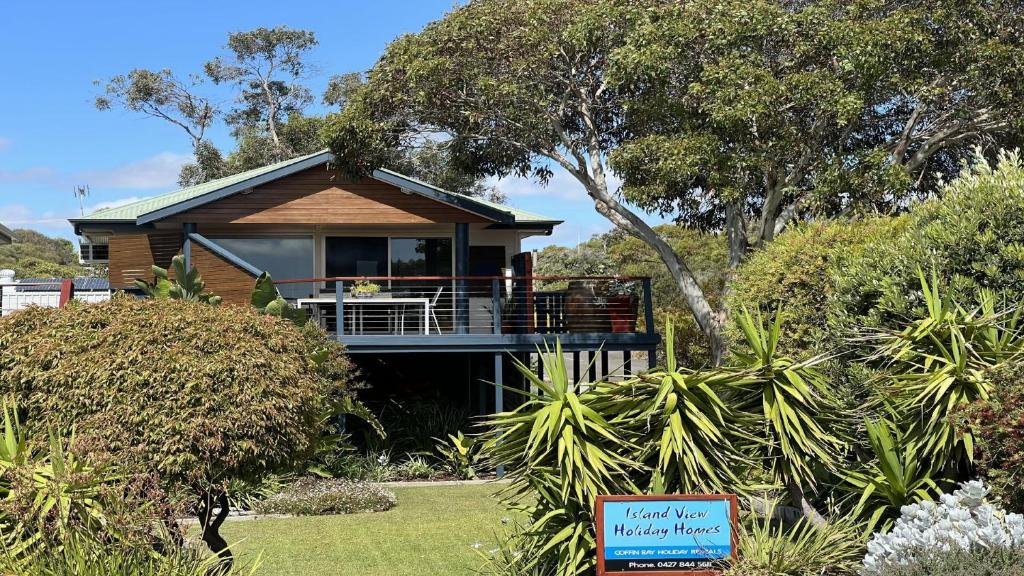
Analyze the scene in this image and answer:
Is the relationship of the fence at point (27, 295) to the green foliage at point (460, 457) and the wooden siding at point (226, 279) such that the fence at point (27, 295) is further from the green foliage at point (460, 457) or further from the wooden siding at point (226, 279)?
the green foliage at point (460, 457)

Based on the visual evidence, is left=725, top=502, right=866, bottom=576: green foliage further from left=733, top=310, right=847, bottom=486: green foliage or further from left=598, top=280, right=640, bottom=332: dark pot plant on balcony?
left=598, top=280, right=640, bottom=332: dark pot plant on balcony

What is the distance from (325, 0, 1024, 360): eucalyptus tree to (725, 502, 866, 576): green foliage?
926 centimetres

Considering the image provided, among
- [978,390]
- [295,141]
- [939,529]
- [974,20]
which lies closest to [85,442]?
[939,529]

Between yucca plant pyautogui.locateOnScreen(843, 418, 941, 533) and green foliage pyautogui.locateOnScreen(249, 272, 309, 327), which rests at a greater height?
green foliage pyautogui.locateOnScreen(249, 272, 309, 327)

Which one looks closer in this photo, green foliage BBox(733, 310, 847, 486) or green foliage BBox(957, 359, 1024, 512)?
green foliage BBox(957, 359, 1024, 512)

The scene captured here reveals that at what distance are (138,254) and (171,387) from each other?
14.2 m

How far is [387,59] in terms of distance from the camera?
17.9 meters

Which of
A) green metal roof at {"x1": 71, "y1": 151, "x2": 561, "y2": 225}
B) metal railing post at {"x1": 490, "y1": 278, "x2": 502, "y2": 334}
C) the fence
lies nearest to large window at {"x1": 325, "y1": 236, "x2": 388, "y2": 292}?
green metal roof at {"x1": 71, "y1": 151, "x2": 561, "y2": 225}

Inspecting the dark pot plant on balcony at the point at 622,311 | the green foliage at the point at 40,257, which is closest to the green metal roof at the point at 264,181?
the dark pot plant on balcony at the point at 622,311

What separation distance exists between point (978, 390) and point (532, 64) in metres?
11.5

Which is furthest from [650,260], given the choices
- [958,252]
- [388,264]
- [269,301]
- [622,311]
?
[958,252]

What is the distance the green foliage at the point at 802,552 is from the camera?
6.68 metres

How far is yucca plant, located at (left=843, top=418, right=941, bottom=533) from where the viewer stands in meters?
7.04

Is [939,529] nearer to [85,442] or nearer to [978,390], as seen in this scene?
[978,390]
